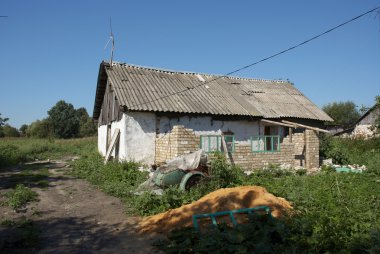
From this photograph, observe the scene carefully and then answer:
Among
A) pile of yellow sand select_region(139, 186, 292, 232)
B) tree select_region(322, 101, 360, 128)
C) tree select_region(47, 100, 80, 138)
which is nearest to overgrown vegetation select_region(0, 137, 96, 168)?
pile of yellow sand select_region(139, 186, 292, 232)

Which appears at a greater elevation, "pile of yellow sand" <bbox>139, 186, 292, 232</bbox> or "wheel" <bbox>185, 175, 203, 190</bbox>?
"wheel" <bbox>185, 175, 203, 190</bbox>

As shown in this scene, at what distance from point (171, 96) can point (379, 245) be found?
11.3 metres

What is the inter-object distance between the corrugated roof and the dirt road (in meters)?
4.64

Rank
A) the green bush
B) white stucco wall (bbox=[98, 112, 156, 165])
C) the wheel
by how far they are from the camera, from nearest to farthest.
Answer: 1. the wheel
2. white stucco wall (bbox=[98, 112, 156, 165])
3. the green bush

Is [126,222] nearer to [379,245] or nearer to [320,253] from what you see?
[320,253]

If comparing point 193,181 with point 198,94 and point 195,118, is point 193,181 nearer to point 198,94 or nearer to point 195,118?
point 195,118

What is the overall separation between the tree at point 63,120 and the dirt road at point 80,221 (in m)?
50.7

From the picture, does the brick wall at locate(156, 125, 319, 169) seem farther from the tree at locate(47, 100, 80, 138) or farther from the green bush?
the tree at locate(47, 100, 80, 138)

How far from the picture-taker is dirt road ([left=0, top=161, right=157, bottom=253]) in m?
4.95

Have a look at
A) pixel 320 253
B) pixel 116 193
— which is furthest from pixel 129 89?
pixel 320 253

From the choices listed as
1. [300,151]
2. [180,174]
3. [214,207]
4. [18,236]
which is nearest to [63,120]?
[300,151]

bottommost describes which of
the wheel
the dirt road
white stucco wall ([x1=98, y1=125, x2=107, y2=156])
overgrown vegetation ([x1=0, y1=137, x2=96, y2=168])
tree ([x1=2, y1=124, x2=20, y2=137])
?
the dirt road

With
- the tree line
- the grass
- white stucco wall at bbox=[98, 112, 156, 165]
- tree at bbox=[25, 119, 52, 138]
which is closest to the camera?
the grass

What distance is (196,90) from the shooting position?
1573 cm
